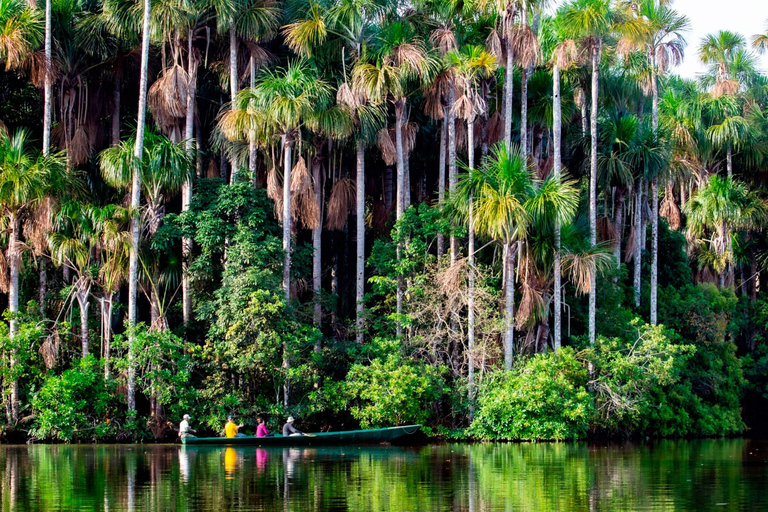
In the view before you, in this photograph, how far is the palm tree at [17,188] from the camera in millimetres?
33844

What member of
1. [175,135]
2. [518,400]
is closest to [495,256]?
[518,400]

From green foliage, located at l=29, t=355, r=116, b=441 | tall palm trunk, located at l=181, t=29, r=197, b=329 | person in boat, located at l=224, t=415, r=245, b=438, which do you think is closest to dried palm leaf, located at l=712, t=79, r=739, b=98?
tall palm trunk, located at l=181, t=29, r=197, b=329

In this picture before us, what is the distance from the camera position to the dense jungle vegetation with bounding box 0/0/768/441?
34312 millimetres

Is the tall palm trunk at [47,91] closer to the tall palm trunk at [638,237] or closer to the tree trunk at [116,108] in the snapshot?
the tree trunk at [116,108]

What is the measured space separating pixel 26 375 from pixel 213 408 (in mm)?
6447

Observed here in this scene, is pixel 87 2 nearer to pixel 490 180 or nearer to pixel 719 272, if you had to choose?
pixel 490 180

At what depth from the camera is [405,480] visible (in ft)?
71.7

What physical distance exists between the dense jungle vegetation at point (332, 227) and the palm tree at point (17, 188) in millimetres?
120

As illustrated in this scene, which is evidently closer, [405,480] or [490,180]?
[405,480]

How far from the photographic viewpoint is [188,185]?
37.7 metres

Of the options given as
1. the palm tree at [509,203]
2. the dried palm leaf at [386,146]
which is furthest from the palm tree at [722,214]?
the dried palm leaf at [386,146]

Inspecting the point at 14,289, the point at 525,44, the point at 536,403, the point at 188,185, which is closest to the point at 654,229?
the point at 525,44

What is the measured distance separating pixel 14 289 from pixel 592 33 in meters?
22.3

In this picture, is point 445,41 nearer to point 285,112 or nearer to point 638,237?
point 285,112
